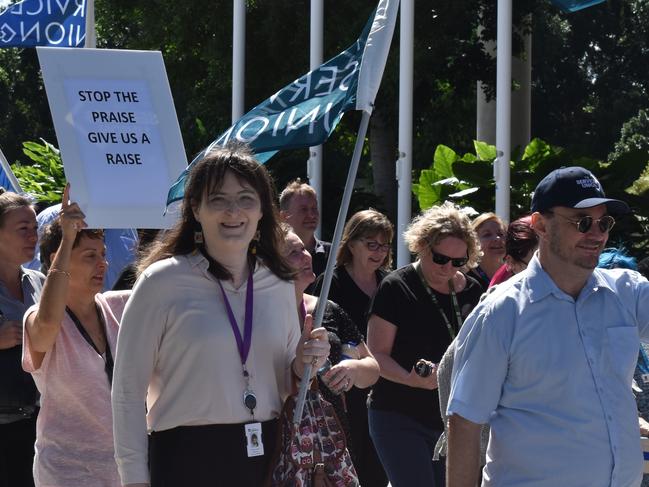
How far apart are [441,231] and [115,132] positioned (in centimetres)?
178

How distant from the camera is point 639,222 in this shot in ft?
43.5

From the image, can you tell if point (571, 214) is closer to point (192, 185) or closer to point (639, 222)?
point (192, 185)

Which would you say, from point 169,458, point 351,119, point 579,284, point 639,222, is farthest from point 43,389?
point 351,119

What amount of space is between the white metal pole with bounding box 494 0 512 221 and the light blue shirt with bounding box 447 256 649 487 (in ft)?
27.1

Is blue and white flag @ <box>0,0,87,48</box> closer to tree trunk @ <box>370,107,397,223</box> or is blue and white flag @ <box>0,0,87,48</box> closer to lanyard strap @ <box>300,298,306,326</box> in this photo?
lanyard strap @ <box>300,298,306,326</box>

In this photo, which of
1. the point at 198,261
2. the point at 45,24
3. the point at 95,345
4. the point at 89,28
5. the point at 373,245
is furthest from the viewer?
the point at 45,24

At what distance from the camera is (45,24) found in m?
10.8

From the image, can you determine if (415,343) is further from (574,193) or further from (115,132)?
(574,193)

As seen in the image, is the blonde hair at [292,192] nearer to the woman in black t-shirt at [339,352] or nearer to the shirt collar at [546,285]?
the woman in black t-shirt at [339,352]

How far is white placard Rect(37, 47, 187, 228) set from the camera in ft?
20.8

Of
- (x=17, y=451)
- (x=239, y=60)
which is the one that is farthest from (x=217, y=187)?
(x=239, y=60)

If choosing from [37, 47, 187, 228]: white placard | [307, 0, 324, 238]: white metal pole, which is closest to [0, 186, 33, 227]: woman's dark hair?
[37, 47, 187, 228]: white placard

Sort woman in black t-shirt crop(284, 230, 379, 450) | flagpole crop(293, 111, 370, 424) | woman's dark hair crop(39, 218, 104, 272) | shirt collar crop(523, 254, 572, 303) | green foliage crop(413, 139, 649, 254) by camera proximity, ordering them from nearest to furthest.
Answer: shirt collar crop(523, 254, 572, 303) → flagpole crop(293, 111, 370, 424) → woman in black t-shirt crop(284, 230, 379, 450) → woman's dark hair crop(39, 218, 104, 272) → green foliage crop(413, 139, 649, 254)

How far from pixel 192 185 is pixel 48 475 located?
1.42 metres
